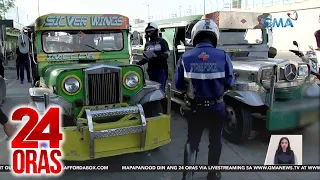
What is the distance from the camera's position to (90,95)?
4.16 metres

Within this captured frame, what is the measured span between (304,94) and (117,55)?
2.98m

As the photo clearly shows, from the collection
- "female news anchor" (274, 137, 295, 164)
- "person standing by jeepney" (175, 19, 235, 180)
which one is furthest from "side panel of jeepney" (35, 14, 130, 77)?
"female news anchor" (274, 137, 295, 164)

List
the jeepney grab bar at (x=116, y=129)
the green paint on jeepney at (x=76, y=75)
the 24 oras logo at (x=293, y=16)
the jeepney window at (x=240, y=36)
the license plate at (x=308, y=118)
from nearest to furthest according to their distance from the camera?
1. the jeepney grab bar at (x=116, y=129)
2. the license plate at (x=308, y=118)
3. the green paint on jeepney at (x=76, y=75)
4. the jeepney window at (x=240, y=36)
5. the 24 oras logo at (x=293, y=16)

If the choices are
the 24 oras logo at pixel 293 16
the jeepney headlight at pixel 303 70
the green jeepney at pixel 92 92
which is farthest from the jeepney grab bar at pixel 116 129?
the 24 oras logo at pixel 293 16

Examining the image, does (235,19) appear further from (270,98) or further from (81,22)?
(81,22)

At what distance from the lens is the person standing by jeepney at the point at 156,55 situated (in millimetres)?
6168

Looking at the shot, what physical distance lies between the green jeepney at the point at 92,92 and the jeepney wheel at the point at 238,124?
1.20 meters

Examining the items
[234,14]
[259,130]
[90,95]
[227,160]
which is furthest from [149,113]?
[234,14]

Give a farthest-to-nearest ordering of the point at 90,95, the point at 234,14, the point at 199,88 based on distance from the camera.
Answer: the point at 234,14, the point at 90,95, the point at 199,88

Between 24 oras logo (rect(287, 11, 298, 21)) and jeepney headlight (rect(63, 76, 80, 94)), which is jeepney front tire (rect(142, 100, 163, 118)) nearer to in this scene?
jeepney headlight (rect(63, 76, 80, 94))

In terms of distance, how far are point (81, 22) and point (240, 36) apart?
323 cm

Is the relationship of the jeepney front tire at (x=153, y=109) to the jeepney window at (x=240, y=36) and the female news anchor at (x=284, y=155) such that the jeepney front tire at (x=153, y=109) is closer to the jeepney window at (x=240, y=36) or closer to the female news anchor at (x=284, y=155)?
the female news anchor at (x=284, y=155)

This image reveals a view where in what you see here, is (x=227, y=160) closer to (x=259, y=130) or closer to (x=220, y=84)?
(x=259, y=130)

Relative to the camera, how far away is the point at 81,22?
5109 millimetres
